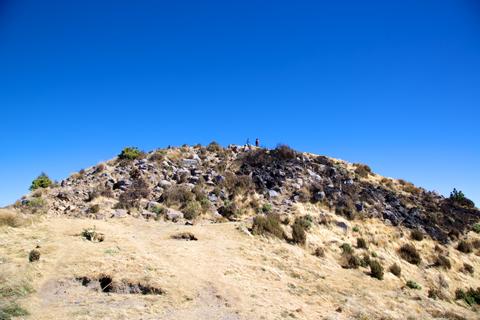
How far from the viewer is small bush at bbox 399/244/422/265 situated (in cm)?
2514

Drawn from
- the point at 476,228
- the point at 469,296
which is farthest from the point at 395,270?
the point at 476,228

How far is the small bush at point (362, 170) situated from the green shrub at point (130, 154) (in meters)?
25.5

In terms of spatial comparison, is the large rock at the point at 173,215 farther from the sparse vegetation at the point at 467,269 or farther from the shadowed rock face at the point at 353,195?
the sparse vegetation at the point at 467,269

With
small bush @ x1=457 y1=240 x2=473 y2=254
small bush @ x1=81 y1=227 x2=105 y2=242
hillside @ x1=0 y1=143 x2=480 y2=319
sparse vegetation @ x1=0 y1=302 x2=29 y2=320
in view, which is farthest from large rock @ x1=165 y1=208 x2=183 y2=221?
small bush @ x1=457 y1=240 x2=473 y2=254

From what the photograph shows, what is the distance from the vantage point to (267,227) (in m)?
23.1

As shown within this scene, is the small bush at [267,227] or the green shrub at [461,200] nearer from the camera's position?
the small bush at [267,227]

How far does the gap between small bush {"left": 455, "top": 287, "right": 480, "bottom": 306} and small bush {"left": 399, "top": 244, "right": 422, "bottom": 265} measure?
11.3 ft

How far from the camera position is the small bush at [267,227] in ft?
74.4

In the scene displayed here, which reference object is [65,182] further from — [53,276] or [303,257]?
[303,257]

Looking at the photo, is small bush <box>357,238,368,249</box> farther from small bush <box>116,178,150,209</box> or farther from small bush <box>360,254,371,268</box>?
small bush <box>116,178,150,209</box>

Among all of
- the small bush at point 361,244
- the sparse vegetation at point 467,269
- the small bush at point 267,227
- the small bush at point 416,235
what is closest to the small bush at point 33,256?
the small bush at point 267,227

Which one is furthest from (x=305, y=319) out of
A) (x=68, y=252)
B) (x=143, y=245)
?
(x=68, y=252)

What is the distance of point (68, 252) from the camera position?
16422 millimetres

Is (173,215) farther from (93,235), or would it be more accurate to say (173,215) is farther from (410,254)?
(410,254)
